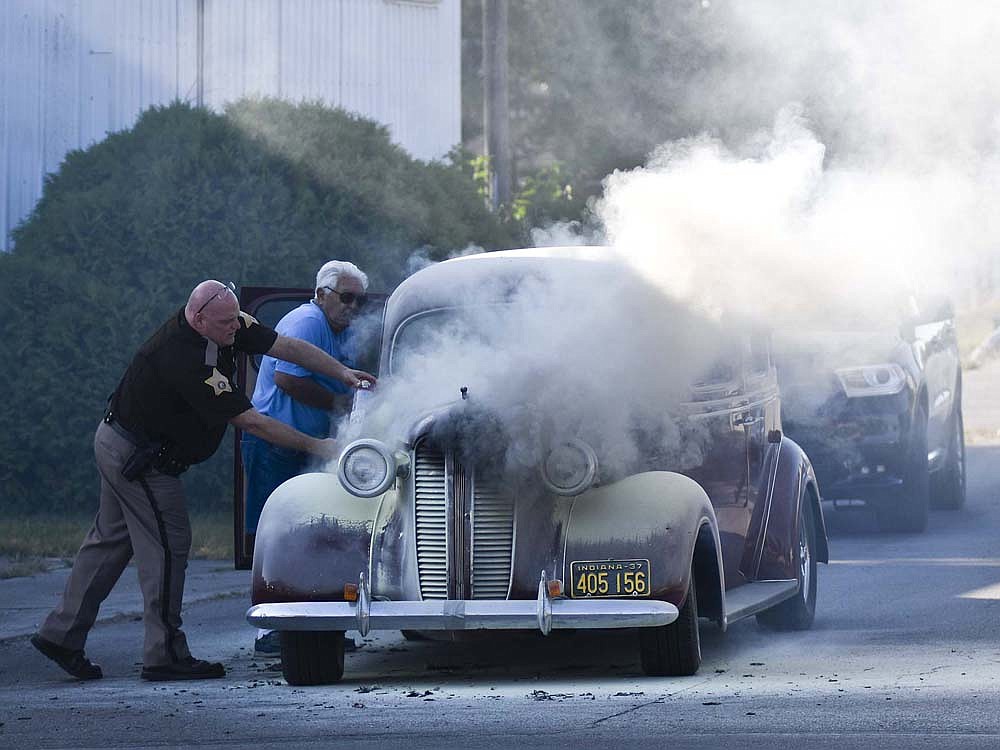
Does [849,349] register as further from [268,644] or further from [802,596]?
[268,644]

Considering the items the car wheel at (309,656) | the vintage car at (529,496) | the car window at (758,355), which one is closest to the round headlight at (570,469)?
the vintage car at (529,496)

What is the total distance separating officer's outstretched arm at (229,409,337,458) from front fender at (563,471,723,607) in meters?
1.33

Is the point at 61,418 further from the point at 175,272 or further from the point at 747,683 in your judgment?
the point at 747,683

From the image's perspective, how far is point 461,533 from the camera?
7582mm

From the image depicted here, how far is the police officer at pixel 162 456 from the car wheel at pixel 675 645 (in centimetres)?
171

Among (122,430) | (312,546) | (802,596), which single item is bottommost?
(802,596)

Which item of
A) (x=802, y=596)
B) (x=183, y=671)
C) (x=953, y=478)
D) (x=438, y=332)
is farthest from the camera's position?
(x=953, y=478)

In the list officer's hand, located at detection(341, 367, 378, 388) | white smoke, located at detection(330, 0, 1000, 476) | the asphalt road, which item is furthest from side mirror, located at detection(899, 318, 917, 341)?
officer's hand, located at detection(341, 367, 378, 388)

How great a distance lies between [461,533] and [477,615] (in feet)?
1.31

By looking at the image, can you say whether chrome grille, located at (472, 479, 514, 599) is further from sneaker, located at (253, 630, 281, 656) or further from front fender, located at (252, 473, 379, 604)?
sneaker, located at (253, 630, 281, 656)

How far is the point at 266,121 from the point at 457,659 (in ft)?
28.0

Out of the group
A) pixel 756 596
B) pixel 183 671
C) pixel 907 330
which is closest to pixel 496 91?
pixel 907 330

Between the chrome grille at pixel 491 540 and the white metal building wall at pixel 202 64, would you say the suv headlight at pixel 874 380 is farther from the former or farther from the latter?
the chrome grille at pixel 491 540

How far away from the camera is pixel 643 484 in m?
7.82
